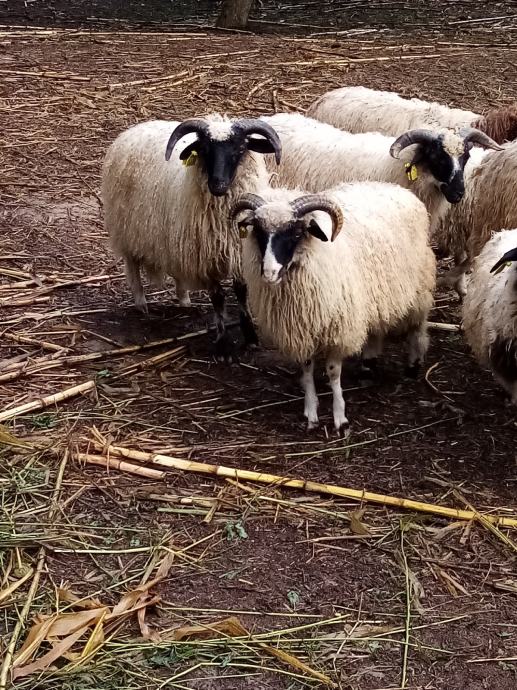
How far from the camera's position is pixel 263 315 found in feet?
17.3

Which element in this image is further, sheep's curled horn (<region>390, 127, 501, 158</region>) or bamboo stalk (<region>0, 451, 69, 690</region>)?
sheep's curled horn (<region>390, 127, 501, 158</region>)

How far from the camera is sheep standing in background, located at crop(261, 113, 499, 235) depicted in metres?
6.53

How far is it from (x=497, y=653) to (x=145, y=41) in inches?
537

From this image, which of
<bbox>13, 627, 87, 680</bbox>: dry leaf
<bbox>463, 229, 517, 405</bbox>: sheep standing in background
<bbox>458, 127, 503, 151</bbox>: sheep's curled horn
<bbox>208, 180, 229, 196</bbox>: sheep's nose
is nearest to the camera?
<bbox>13, 627, 87, 680</bbox>: dry leaf

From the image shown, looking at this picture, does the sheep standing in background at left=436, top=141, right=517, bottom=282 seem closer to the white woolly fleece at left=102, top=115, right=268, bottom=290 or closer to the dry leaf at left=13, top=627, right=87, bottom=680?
the white woolly fleece at left=102, top=115, right=268, bottom=290

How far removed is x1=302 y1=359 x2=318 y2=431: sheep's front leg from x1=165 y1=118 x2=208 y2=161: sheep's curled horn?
1.73 meters

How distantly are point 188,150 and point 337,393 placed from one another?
1.93m

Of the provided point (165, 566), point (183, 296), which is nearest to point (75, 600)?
point (165, 566)

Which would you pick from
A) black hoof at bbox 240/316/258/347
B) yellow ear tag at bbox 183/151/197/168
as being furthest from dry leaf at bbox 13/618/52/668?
yellow ear tag at bbox 183/151/197/168

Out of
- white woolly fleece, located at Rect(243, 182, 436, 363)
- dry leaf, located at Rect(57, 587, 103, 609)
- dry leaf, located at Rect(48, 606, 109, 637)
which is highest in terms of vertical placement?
white woolly fleece, located at Rect(243, 182, 436, 363)

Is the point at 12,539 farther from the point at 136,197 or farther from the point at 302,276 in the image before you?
the point at 136,197

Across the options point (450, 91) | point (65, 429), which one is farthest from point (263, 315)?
point (450, 91)

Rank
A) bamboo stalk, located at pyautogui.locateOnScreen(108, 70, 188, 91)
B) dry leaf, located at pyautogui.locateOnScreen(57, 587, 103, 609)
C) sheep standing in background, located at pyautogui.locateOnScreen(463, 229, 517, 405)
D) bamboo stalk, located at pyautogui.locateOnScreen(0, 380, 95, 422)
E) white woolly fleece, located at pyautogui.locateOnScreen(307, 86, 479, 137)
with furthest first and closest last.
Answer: bamboo stalk, located at pyautogui.locateOnScreen(108, 70, 188, 91) < white woolly fleece, located at pyautogui.locateOnScreen(307, 86, 479, 137) < bamboo stalk, located at pyautogui.locateOnScreen(0, 380, 95, 422) < sheep standing in background, located at pyautogui.locateOnScreen(463, 229, 517, 405) < dry leaf, located at pyautogui.locateOnScreen(57, 587, 103, 609)

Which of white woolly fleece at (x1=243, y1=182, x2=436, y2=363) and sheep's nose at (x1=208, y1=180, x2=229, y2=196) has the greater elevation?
sheep's nose at (x1=208, y1=180, x2=229, y2=196)
